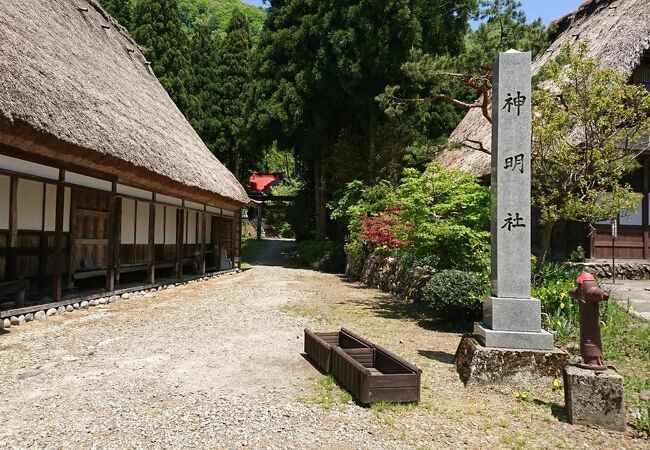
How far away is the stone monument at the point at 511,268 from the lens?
4.86m

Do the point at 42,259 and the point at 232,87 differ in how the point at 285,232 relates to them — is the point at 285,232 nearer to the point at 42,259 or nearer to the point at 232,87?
the point at 232,87

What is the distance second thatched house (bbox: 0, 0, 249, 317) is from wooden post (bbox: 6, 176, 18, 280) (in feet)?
0.06

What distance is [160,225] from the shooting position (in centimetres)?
1312

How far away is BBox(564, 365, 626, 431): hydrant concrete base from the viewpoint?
393 cm

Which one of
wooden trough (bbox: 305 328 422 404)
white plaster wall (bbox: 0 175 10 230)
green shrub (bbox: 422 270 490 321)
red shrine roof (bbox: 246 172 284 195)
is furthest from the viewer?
red shrine roof (bbox: 246 172 284 195)

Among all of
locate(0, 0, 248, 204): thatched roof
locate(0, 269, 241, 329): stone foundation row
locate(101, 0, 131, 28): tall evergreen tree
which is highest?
locate(101, 0, 131, 28): tall evergreen tree

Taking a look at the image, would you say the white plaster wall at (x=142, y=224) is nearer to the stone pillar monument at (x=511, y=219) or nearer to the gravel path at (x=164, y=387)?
the gravel path at (x=164, y=387)

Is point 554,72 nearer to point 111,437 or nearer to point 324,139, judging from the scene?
point 111,437

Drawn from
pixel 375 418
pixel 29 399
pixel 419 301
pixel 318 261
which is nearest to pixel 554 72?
pixel 419 301

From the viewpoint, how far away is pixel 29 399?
4.10 metres

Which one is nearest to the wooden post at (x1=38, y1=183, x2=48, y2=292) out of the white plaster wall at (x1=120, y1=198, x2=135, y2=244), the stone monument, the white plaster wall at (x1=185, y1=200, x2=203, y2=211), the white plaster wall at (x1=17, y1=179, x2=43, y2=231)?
the white plaster wall at (x1=17, y1=179, x2=43, y2=231)

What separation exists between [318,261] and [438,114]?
7.77 metres

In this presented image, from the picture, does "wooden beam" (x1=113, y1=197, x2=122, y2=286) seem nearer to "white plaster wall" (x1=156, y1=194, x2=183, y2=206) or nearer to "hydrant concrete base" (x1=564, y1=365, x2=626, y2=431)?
"white plaster wall" (x1=156, y1=194, x2=183, y2=206)

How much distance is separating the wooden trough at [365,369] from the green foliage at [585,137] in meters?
3.72
